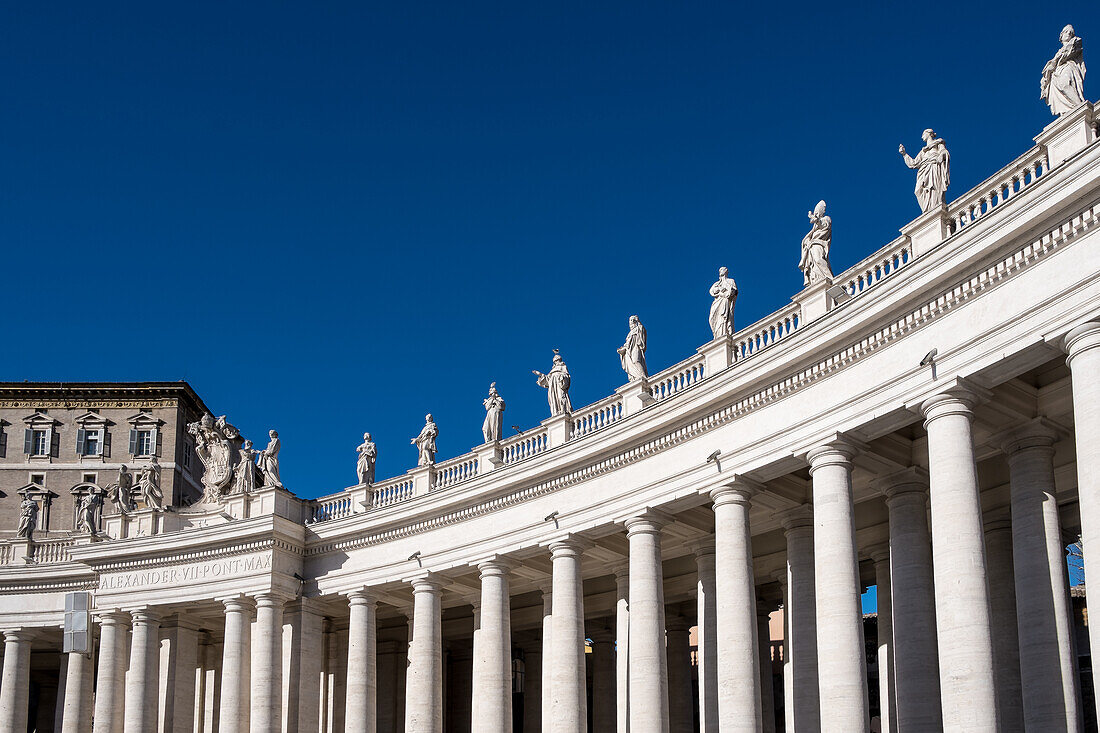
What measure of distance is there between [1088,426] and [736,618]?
15667mm

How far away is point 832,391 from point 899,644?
8.83 m

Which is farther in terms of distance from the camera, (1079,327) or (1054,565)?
(1054,565)

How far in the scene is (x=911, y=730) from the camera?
131 ft

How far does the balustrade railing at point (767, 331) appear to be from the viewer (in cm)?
4472

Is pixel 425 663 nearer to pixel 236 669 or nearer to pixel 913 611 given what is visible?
pixel 236 669

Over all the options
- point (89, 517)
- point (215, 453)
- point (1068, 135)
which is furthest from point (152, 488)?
point (1068, 135)

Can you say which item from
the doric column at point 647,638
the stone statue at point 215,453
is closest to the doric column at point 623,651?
the doric column at point 647,638

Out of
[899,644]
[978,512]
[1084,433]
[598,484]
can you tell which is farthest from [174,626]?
[1084,433]

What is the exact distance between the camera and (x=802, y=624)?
46469mm

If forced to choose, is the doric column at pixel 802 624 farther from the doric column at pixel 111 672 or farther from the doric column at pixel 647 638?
the doric column at pixel 111 672

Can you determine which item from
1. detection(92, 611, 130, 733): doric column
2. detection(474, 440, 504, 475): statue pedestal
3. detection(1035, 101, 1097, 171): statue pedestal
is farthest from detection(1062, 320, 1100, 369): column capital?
detection(92, 611, 130, 733): doric column

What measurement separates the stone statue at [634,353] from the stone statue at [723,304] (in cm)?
464

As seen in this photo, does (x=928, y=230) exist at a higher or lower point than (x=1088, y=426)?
higher

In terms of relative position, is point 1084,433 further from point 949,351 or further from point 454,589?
point 454,589
